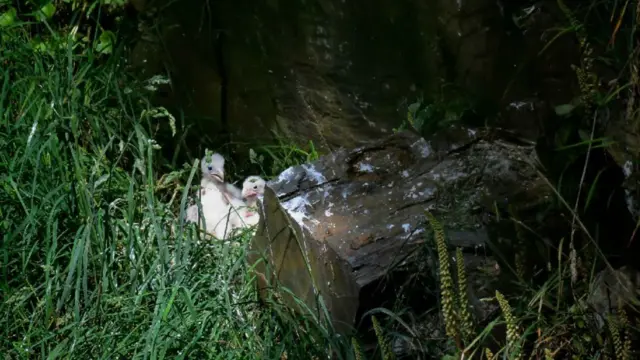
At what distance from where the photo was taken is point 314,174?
289 cm

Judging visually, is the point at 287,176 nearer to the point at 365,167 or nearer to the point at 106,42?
the point at 365,167

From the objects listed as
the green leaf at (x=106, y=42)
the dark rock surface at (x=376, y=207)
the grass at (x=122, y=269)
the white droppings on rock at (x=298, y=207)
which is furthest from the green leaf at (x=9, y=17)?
the white droppings on rock at (x=298, y=207)

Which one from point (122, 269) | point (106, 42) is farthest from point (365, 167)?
point (106, 42)

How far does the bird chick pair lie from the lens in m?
3.60

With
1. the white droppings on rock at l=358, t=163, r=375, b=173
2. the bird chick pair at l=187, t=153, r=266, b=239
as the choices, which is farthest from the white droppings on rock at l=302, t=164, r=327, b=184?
the bird chick pair at l=187, t=153, r=266, b=239

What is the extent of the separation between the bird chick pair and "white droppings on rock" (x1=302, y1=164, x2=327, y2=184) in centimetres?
61

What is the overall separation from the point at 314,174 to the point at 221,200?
95 cm

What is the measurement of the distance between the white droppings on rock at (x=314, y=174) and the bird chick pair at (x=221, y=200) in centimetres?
61

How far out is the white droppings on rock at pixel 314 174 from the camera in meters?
2.87

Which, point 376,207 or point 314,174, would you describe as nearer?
point 376,207

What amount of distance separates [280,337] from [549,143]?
36.3 inches

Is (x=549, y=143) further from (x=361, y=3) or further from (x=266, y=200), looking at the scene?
(x=361, y=3)

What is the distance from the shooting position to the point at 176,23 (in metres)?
4.13

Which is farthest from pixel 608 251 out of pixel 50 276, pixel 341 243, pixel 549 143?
pixel 50 276
